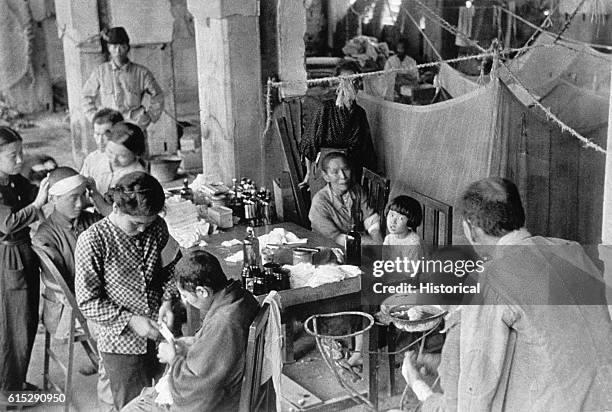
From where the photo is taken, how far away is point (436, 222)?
4051mm

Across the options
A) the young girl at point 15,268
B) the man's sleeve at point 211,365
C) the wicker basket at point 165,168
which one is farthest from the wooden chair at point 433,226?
the wicker basket at point 165,168

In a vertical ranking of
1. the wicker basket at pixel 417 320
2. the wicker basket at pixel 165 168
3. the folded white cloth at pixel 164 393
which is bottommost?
the wicker basket at pixel 165 168

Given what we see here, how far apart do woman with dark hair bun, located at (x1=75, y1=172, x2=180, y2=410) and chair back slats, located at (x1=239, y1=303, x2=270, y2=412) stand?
0.53 metres

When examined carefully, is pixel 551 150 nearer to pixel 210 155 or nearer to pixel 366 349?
pixel 366 349

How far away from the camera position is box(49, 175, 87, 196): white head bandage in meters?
3.14

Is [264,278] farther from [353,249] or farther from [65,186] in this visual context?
[65,186]

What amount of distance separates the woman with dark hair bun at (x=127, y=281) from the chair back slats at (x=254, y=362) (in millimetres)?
534

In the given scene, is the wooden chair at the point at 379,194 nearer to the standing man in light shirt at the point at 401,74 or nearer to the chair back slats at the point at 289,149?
the chair back slats at the point at 289,149

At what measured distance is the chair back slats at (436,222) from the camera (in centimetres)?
396

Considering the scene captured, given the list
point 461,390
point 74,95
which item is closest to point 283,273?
point 461,390

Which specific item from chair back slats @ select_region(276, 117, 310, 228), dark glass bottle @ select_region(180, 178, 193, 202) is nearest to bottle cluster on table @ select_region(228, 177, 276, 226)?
dark glass bottle @ select_region(180, 178, 193, 202)

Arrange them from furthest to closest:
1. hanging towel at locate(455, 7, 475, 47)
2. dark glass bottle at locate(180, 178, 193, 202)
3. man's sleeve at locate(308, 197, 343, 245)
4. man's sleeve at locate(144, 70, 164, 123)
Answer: hanging towel at locate(455, 7, 475, 47)
man's sleeve at locate(144, 70, 164, 123)
dark glass bottle at locate(180, 178, 193, 202)
man's sleeve at locate(308, 197, 343, 245)

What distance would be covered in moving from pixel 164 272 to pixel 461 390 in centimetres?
135

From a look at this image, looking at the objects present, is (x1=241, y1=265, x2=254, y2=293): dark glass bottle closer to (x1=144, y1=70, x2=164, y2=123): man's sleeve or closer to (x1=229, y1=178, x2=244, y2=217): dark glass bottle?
(x1=229, y1=178, x2=244, y2=217): dark glass bottle
